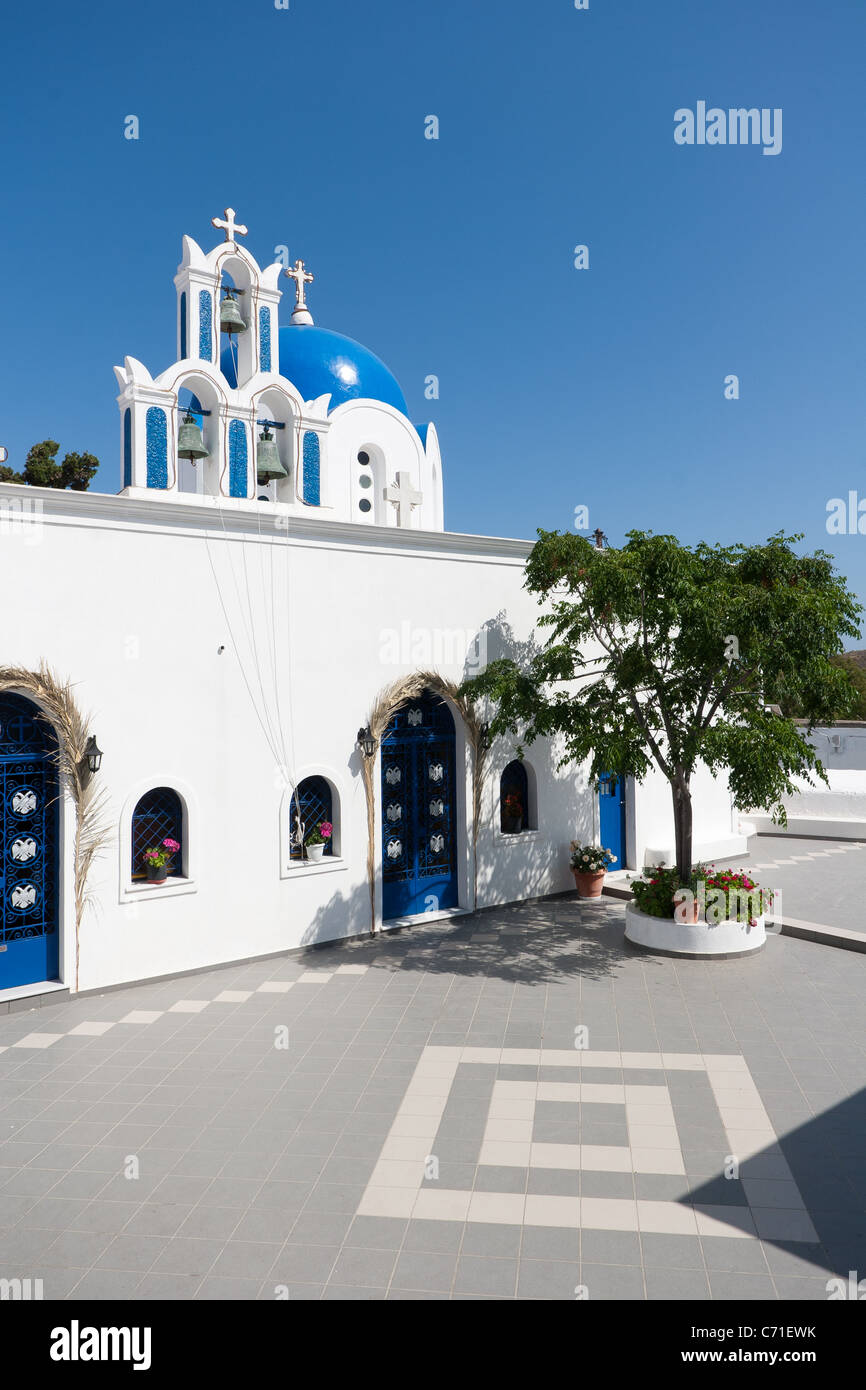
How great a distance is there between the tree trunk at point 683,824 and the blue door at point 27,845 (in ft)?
23.1

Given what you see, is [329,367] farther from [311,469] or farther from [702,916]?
[702,916]

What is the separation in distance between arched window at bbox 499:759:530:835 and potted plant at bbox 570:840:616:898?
0.91 meters

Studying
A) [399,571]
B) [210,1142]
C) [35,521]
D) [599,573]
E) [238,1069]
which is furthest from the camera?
[399,571]

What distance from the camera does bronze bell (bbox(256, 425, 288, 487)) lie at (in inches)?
434

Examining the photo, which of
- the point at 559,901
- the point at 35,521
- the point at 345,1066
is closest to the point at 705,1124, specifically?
the point at 345,1066

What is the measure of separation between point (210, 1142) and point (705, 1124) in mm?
3512

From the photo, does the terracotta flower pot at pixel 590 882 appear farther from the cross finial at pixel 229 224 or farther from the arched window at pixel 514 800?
the cross finial at pixel 229 224

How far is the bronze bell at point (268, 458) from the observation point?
11016mm

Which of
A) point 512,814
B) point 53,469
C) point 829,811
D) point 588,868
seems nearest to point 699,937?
point 588,868

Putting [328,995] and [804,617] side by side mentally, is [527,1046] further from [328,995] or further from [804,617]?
[804,617]

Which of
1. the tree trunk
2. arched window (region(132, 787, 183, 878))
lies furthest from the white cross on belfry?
arched window (region(132, 787, 183, 878))

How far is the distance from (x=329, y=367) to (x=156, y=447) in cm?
601

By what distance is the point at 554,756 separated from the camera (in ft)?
43.7
